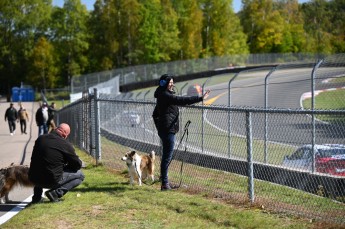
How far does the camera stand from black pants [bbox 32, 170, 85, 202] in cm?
910

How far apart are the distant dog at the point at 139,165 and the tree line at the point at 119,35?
5679 cm

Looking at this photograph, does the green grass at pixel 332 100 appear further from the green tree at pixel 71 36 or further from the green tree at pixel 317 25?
the green tree at pixel 71 36

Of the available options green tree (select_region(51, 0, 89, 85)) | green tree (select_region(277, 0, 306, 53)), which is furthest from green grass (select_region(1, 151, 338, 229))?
green tree (select_region(277, 0, 306, 53))

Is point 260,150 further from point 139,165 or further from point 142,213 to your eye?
point 142,213

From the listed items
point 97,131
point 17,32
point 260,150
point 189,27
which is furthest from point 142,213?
point 17,32

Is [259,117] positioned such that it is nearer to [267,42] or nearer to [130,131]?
[130,131]

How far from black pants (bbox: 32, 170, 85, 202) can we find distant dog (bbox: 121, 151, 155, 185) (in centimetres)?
105

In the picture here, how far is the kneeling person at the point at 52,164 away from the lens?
8.97 meters

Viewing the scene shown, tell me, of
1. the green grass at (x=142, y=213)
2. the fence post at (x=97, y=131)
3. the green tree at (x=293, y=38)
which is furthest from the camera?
the green tree at (x=293, y=38)

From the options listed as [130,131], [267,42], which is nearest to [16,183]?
[130,131]

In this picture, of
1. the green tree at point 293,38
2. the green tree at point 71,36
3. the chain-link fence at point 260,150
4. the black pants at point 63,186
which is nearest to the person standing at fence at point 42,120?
the chain-link fence at point 260,150

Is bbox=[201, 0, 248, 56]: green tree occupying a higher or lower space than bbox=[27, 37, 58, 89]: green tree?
higher

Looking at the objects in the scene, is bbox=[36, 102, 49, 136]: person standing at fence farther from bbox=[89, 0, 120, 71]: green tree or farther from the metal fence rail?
bbox=[89, 0, 120, 71]: green tree

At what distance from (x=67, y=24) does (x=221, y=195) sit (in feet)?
219
